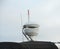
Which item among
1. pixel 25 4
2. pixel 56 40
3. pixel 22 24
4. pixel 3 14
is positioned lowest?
pixel 56 40

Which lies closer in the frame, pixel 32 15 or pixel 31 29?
pixel 31 29

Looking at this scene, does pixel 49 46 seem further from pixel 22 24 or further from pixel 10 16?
pixel 10 16

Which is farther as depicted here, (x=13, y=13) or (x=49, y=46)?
(x=13, y=13)

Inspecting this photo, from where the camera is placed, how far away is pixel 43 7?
2562mm

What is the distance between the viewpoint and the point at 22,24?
2.52 metres

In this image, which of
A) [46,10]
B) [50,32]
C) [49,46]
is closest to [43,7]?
[46,10]

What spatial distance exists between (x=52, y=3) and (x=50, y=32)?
54 cm

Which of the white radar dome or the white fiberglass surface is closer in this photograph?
the white radar dome

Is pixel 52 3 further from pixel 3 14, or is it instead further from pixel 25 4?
pixel 3 14

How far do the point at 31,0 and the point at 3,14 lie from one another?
59cm

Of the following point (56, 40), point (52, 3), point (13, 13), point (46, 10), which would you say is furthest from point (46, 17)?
point (13, 13)

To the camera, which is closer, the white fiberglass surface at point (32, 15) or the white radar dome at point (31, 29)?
the white radar dome at point (31, 29)

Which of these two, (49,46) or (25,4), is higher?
(25,4)

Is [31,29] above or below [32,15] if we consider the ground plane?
below
